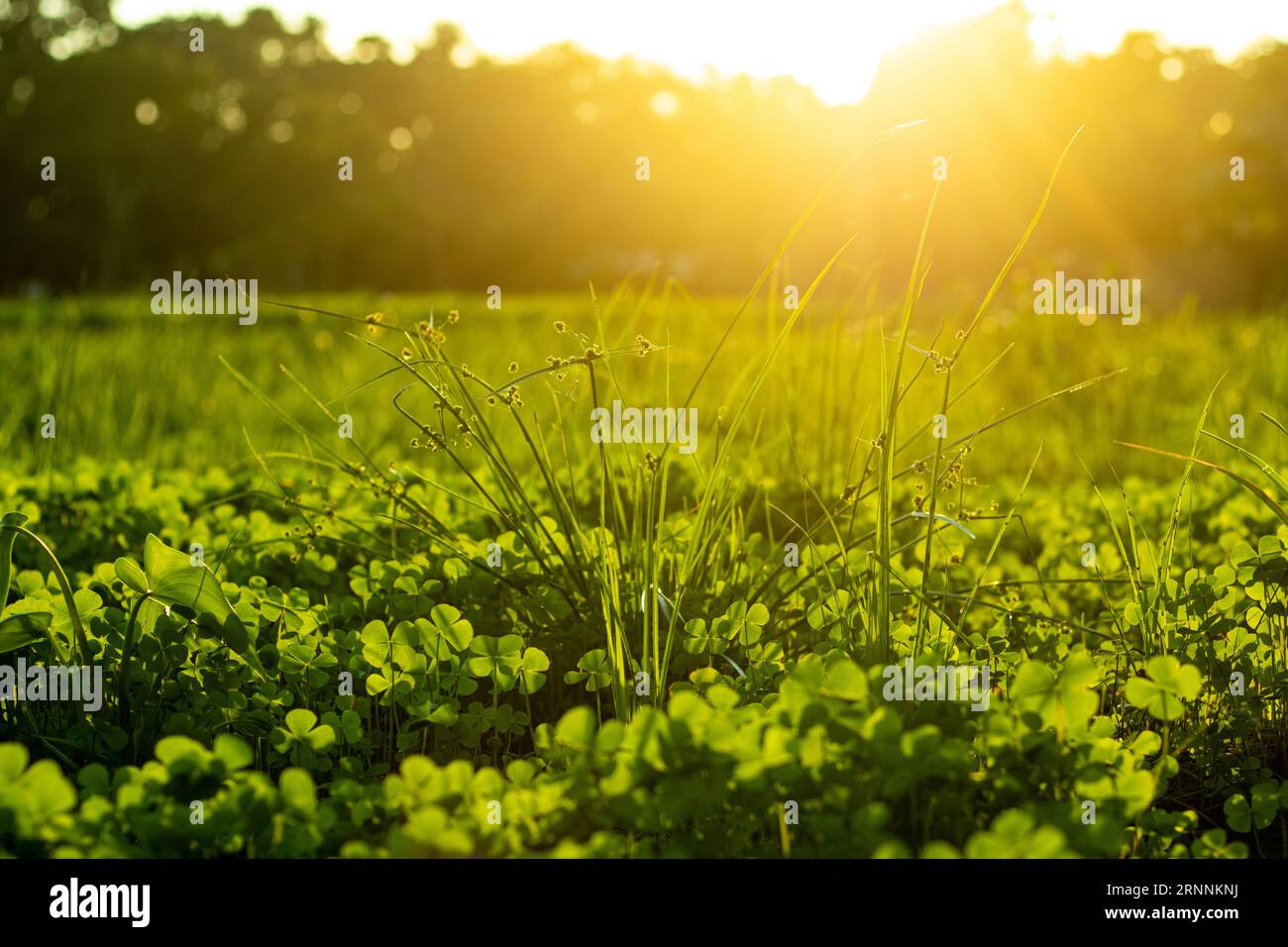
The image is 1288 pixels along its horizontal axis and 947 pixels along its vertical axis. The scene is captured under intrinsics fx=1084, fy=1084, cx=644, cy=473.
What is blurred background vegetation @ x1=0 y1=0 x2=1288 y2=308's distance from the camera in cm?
1862

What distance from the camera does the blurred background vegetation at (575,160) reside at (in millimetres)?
18625

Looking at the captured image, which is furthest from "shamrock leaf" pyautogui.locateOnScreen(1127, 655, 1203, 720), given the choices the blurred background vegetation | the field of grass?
the blurred background vegetation

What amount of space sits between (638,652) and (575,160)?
34410mm

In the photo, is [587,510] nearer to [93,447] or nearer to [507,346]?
[93,447]

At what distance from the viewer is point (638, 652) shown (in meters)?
1.86

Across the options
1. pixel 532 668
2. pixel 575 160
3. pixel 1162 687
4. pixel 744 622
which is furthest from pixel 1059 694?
pixel 575 160

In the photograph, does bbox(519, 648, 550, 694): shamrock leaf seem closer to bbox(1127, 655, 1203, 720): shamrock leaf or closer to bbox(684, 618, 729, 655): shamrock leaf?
bbox(684, 618, 729, 655): shamrock leaf

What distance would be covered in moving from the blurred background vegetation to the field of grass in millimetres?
5565

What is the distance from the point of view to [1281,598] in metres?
1.80

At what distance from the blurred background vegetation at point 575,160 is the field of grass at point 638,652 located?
18.3ft

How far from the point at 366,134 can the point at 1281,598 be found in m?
31.0

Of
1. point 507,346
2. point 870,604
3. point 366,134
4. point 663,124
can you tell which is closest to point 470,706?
point 870,604

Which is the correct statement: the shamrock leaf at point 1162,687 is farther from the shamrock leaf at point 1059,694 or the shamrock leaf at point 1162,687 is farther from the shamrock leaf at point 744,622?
the shamrock leaf at point 744,622

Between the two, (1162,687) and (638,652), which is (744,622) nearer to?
(638,652)
